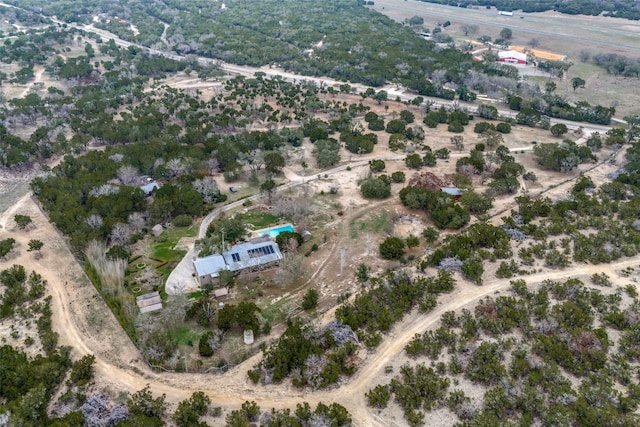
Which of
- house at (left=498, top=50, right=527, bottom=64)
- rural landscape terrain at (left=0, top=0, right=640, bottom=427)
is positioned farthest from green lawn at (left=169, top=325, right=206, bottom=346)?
house at (left=498, top=50, right=527, bottom=64)

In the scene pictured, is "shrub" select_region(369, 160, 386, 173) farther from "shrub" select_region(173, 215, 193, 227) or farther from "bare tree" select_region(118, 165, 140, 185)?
"bare tree" select_region(118, 165, 140, 185)

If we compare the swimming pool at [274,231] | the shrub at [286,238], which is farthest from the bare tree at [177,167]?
the shrub at [286,238]

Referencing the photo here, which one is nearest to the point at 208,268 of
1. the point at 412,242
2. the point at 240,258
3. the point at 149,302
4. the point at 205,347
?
the point at 240,258

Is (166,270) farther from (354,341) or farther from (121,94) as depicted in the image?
(121,94)

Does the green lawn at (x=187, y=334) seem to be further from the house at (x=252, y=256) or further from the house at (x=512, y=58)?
the house at (x=512, y=58)

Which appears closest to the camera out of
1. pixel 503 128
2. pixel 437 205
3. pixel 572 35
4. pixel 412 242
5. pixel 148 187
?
pixel 412 242

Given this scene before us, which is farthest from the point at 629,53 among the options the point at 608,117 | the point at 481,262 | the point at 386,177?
the point at 481,262

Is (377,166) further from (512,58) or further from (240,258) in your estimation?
(512,58)
